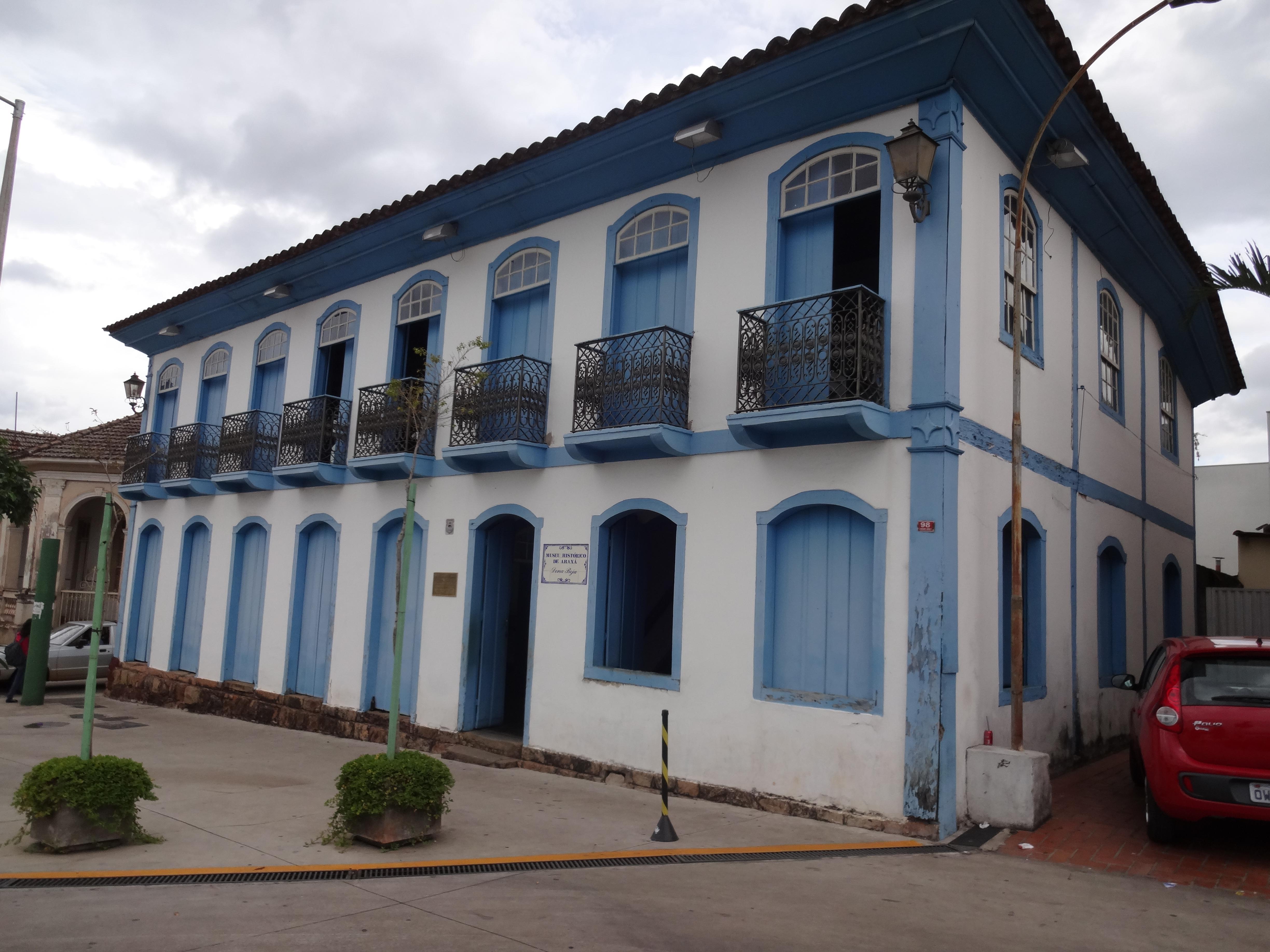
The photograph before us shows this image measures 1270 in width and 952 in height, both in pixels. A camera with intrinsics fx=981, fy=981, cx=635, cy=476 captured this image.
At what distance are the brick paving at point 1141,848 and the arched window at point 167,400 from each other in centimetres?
1702

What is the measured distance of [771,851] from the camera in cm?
747

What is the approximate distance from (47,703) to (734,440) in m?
14.1

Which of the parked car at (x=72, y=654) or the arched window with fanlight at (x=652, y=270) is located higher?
the arched window with fanlight at (x=652, y=270)

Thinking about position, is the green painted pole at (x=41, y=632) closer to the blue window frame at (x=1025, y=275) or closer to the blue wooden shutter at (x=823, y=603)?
the blue wooden shutter at (x=823, y=603)

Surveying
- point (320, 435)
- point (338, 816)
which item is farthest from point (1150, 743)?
point (320, 435)

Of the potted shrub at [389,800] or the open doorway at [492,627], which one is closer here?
the potted shrub at [389,800]

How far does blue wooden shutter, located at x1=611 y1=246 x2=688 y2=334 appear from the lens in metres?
10.8

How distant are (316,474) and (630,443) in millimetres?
6115

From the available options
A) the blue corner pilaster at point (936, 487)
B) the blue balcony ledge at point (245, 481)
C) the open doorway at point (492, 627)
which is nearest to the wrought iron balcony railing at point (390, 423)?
the open doorway at point (492, 627)

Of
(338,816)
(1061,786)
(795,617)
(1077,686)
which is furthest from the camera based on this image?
(1077,686)

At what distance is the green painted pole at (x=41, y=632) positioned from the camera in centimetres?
1680

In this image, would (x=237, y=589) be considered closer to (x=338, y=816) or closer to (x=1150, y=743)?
(x=338, y=816)

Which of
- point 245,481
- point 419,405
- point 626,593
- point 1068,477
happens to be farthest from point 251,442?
point 1068,477

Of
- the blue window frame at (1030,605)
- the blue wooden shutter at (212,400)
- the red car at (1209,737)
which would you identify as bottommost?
the red car at (1209,737)
